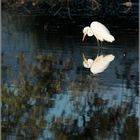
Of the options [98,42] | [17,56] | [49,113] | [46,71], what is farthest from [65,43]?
[49,113]

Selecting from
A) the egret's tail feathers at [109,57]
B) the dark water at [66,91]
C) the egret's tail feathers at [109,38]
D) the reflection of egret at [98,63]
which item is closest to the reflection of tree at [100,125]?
the dark water at [66,91]

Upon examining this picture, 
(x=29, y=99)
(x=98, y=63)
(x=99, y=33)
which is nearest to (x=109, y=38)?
(x=99, y=33)

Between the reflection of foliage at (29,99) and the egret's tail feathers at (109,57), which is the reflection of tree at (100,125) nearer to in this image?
the reflection of foliage at (29,99)

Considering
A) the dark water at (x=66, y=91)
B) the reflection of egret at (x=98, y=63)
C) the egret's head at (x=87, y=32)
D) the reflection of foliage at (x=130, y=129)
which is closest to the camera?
the reflection of foliage at (x=130, y=129)

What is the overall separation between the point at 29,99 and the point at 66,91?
63cm

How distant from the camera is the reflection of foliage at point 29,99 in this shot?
229 inches

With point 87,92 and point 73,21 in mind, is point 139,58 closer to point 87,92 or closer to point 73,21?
point 87,92

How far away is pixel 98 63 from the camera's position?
8742mm

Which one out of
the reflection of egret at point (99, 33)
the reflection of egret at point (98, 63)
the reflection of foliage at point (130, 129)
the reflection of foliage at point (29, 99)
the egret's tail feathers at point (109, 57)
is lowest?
the reflection of foliage at point (130, 129)

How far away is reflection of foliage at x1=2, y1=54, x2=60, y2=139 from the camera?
19.1ft

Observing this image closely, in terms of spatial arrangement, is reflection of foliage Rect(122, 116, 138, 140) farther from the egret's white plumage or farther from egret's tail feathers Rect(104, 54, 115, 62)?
the egret's white plumage

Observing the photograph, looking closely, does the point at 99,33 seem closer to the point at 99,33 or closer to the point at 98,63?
the point at 99,33

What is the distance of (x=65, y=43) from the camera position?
34.6ft

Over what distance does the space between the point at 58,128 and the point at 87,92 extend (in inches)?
57.7
